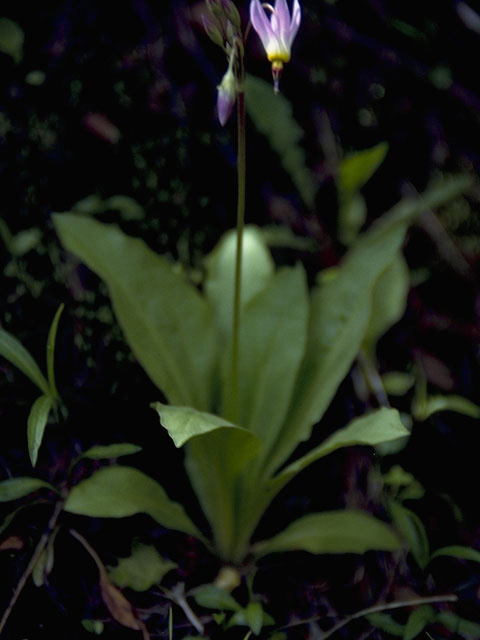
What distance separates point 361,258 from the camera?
5.35 ft

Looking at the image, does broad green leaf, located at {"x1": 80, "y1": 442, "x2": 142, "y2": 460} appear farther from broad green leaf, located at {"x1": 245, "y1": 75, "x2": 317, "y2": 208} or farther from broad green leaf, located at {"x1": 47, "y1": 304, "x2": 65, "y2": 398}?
broad green leaf, located at {"x1": 245, "y1": 75, "x2": 317, "y2": 208}

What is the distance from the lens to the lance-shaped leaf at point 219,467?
1.34m

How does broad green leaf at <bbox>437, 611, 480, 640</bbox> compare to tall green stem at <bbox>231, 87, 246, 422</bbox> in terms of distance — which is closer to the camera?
tall green stem at <bbox>231, 87, 246, 422</bbox>

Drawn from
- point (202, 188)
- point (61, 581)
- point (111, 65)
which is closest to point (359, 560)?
point (61, 581)

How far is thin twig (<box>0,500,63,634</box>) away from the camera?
4.00ft

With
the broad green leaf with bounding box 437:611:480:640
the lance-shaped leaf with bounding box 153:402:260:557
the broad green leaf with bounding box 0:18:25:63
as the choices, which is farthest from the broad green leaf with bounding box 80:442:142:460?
the broad green leaf with bounding box 0:18:25:63

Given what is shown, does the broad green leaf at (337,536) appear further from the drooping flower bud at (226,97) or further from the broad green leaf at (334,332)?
the drooping flower bud at (226,97)

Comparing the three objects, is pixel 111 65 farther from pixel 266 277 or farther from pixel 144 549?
pixel 144 549

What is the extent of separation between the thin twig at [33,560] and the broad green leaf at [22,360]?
26cm

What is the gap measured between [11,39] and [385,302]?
4.72 ft

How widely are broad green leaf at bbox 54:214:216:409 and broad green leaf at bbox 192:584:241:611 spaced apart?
0.42 m

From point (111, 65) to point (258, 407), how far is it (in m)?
1.36

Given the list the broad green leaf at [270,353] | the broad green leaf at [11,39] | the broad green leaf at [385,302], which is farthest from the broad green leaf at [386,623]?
the broad green leaf at [11,39]

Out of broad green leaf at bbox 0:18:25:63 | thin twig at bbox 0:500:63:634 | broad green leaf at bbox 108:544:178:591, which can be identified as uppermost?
broad green leaf at bbox 0:18:25:63
